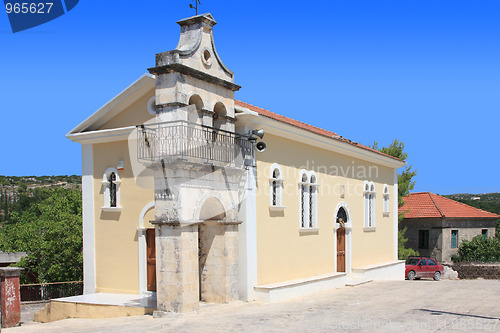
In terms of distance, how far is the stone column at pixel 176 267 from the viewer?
11281 mm

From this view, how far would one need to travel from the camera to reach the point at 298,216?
1628 centimetres

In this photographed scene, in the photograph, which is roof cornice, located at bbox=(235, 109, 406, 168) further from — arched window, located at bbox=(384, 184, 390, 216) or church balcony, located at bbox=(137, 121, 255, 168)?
arched window, located at bbox=(384, 184, 390, 216)

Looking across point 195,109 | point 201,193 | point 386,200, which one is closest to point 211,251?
point 201,193

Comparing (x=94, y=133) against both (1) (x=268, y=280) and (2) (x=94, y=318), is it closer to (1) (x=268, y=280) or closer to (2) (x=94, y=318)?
(2) (x=94, y=318)

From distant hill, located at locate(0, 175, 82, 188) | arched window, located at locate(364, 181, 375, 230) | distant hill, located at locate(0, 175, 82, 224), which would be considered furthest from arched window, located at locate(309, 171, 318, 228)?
distant hill, located at locate(0, 175, 82, 188)

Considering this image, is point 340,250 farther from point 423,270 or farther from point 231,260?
point 423,270

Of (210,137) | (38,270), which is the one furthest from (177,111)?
(38,270)

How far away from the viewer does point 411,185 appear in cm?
3228

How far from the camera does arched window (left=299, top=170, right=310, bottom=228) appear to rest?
16625 millimetres

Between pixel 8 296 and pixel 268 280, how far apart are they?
6.59 meters

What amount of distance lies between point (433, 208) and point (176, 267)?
997 inches

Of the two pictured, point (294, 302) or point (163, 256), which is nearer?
point (163, 256)

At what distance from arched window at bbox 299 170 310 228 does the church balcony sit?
125 inches

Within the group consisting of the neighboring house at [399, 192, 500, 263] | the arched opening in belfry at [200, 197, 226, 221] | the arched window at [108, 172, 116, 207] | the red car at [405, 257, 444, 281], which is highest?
the arched window at [108, 172, 116, 207]
